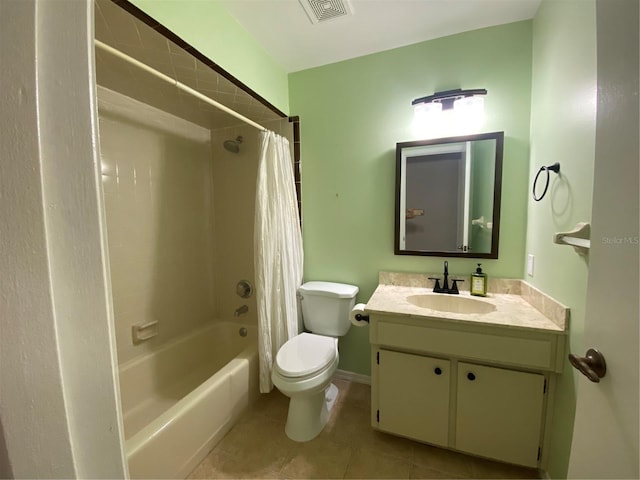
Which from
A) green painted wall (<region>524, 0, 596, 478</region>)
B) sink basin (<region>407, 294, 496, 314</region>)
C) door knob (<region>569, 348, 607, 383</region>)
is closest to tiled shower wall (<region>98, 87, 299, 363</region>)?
sink basin (<region>407, 294, 496, 314</region>)

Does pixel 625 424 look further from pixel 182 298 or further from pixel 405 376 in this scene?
pixel 182 298

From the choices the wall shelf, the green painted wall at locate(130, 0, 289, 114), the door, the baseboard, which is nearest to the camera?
the door

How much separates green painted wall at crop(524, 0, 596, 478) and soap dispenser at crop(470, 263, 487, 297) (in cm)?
24

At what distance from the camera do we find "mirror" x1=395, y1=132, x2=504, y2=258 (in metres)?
1.50

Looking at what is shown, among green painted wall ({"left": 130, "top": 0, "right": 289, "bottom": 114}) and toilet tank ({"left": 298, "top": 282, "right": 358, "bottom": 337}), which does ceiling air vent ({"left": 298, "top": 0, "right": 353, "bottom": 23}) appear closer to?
green painted wall ({"left": 130, "top": 0, "right": 289, "bottom": 114})

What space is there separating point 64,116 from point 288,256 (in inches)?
58.7

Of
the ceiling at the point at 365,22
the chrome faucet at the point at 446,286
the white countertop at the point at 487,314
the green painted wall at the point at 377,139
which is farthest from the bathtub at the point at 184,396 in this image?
the ceiling at the point at 365,22

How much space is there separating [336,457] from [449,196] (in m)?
1.64

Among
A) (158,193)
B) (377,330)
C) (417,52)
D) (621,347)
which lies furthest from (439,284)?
(158,193)

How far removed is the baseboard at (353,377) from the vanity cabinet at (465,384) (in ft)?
1.66

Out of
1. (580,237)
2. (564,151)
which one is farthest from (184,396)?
(564,151)

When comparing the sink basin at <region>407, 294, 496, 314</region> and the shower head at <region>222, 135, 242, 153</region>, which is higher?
the shower head at <region>222, 135, 242, 153</region>

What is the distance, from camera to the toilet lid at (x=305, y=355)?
4.43 ft

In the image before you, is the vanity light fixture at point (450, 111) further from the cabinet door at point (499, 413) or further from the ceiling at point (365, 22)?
the cabinet door at point (499, 413)
